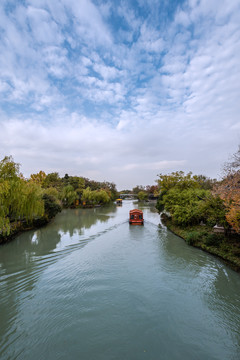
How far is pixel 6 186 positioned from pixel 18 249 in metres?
3.97

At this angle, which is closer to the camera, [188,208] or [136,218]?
[188,208]

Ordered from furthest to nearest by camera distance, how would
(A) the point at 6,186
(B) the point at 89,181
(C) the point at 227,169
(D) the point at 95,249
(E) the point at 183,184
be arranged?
1. (B) the point at 89,181
2. (E) the point at 183,184
3. (D) the point at 95,249
4. (A) the point at 6,186
5. (C) the point at 227,169

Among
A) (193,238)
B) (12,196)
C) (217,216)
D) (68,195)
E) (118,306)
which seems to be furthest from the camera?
(68,195)

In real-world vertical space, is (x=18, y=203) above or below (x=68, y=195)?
below

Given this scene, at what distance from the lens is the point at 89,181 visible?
5147 centimetres

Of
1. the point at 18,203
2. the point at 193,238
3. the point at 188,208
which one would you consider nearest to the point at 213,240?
the point at 193,238

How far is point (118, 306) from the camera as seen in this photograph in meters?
4.79

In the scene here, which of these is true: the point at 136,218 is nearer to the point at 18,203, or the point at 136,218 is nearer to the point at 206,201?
the point at 206,201

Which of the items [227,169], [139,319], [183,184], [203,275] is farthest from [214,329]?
[183,184]

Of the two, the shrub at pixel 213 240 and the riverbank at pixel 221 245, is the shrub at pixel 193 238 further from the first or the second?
the shrub at pixel 213 240

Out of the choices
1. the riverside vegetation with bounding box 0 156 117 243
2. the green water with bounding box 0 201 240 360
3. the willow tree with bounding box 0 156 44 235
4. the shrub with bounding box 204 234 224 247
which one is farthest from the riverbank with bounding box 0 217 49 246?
the shrub with bounding box 204 234 224 247

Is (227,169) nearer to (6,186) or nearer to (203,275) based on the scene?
(203,275)

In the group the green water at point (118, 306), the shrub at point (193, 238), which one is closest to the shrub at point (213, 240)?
the green water at point (118, 306)

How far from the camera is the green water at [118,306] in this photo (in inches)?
138
